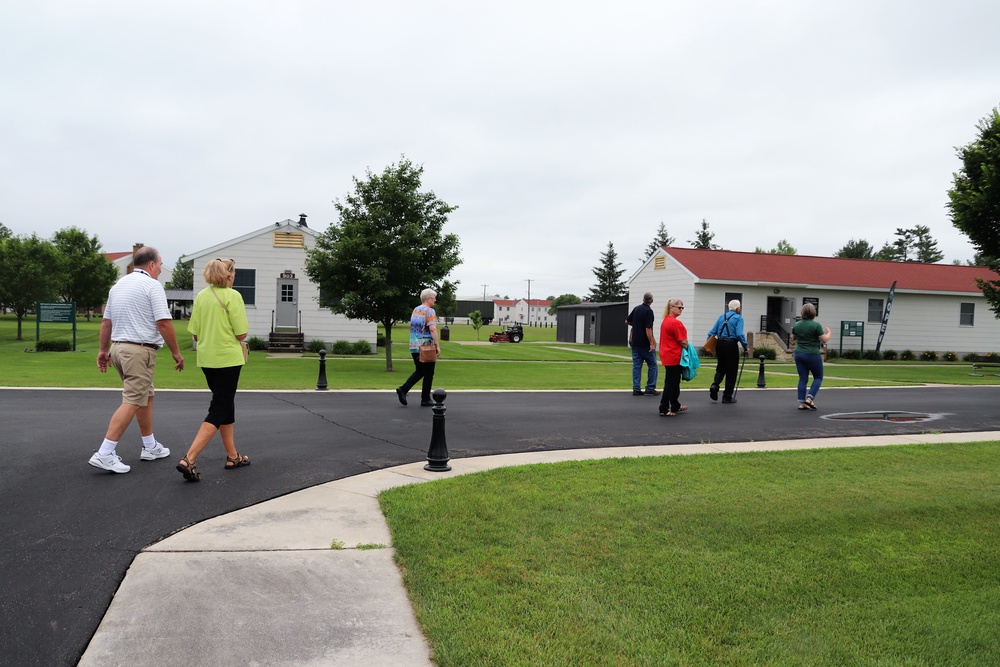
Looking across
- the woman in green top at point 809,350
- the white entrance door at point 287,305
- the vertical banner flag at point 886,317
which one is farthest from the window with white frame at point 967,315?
the white entrance door at point 287,305

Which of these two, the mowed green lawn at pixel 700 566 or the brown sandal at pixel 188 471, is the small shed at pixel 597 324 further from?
the brown sandal at pixel 188 471

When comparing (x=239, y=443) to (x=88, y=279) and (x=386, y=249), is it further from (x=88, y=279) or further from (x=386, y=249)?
(x=88, y=279)

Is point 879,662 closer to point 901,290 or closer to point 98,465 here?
point 98,465

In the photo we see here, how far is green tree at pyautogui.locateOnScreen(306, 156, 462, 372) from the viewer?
1906 centimetres

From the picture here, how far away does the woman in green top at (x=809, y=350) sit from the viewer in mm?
11805

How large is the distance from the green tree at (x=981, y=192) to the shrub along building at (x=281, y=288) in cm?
2128

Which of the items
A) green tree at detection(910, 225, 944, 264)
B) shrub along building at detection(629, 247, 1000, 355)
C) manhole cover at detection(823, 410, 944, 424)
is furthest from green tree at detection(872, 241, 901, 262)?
manhole cover at detection(823, 410, 944, 424)

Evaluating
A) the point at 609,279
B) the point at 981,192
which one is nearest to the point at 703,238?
the point at 609,279

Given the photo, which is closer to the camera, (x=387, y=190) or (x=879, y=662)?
(x=879, y=662)

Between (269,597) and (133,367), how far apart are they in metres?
3.19

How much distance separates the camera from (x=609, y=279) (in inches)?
3167

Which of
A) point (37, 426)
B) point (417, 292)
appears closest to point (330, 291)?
point (417, 292)

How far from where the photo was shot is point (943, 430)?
10.0 metres

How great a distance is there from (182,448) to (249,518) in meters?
2.76
